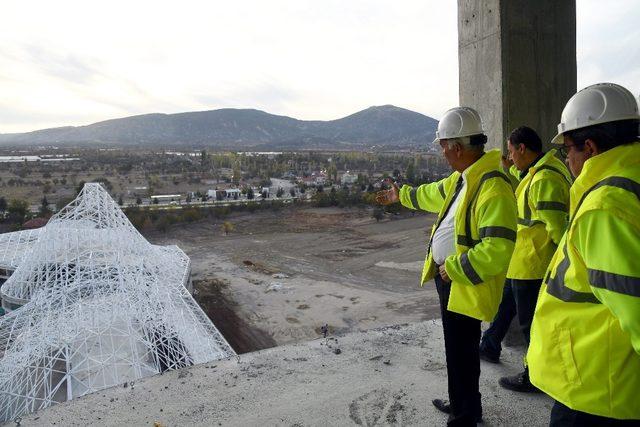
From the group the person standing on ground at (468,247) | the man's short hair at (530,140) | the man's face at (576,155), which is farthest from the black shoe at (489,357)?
the man's face at (576,155)

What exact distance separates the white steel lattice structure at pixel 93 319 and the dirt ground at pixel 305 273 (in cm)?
351

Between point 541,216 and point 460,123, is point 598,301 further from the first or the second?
point 541,216

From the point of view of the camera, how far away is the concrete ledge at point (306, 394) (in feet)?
10.6

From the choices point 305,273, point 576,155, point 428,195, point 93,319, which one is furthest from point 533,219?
point 305,273

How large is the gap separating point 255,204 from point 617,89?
2026 inches

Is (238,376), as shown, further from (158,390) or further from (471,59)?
(471,59)

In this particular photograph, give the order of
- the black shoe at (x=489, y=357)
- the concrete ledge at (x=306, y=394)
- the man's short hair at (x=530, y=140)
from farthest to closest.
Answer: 1. the black shoe at (x=489, y=357)
2. the man's short hair at (x=530, y=140)
3. the concrete ledge at (x=306, y=394)

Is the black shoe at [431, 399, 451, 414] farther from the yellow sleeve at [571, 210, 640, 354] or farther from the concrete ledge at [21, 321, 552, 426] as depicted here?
the yellow sleeve at [571, 210, 640, 354]

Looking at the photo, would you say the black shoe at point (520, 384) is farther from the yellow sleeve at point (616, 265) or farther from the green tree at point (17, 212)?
the green tree at point (17, 212)

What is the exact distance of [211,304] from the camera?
25.2 meters

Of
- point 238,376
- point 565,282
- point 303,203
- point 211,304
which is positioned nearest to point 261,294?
point 211,304

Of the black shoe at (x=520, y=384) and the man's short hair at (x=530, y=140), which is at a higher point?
the man's short hair at (x=530, y=140)

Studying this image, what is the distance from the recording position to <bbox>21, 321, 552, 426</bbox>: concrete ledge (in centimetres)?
322

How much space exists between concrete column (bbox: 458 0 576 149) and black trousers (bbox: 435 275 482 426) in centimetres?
206
